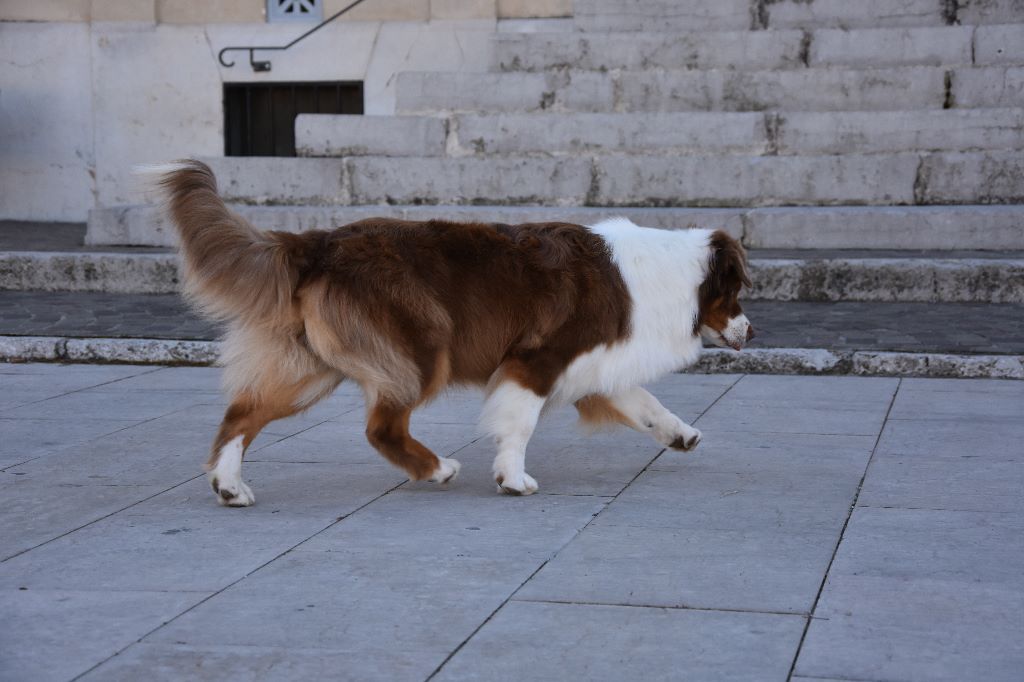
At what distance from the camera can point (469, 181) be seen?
12.2 m

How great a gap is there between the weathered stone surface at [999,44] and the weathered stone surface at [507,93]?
3.43 meters

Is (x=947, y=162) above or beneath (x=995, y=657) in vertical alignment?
above

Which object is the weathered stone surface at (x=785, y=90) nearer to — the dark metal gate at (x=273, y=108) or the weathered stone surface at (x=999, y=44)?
the weathered stone surface at (x=999, y=44)

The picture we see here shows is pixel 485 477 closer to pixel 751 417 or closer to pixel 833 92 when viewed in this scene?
pixel 751 417

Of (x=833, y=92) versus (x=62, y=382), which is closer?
(x=62, y=382)

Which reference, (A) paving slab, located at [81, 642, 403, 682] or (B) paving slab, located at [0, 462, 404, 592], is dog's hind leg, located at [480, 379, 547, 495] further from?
(A) paving slab, located at [81, 642, 403, 682]

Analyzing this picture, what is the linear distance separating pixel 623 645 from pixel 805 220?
8.08 m

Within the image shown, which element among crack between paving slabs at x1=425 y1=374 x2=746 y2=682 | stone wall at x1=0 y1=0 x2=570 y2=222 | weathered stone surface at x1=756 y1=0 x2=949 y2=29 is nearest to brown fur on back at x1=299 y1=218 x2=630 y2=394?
crack between paving slabs at x1=425 y1=374 x2=746 y2=682

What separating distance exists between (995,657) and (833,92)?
9.60 meters

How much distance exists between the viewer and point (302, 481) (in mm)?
5820

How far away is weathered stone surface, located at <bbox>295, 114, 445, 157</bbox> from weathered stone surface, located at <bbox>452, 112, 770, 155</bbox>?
0.94 ft

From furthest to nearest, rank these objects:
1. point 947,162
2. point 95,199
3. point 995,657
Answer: point 95,199, point 947,162, point 995,657

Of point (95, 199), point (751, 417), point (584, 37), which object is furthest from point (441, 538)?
point (95, 199)

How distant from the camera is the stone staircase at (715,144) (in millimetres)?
11297
